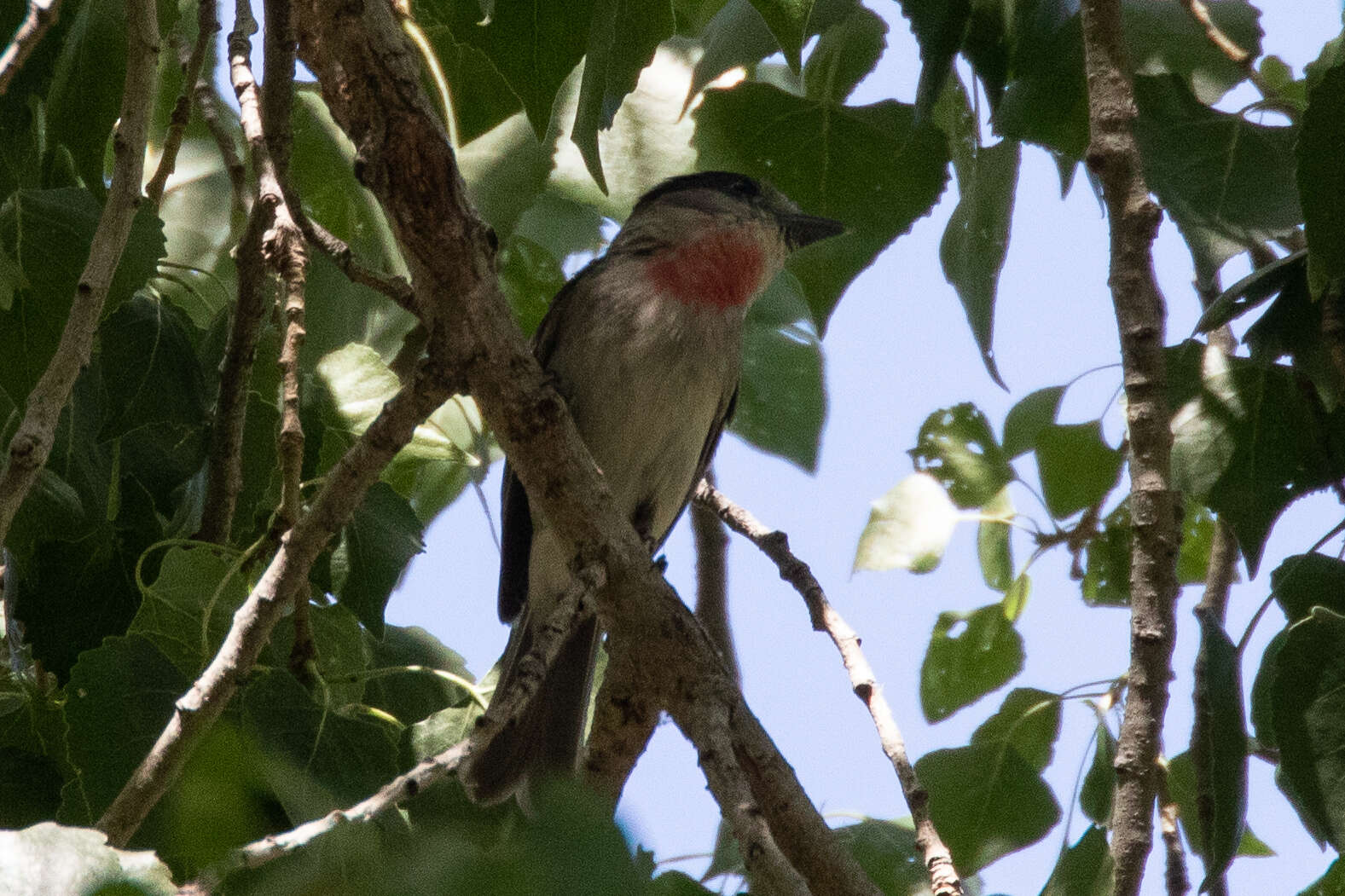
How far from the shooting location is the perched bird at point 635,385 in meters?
4.08

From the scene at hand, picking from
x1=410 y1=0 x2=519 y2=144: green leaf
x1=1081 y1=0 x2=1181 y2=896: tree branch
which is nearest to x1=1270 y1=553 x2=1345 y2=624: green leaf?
x1=1081 y1=0 x2=1181 y2=896: tree branch

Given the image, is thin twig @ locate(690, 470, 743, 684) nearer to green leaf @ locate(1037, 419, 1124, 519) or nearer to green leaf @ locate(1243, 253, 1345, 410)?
green leaf @ locate(1037, 419, 1124, 519)

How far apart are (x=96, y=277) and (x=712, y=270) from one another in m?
2.51

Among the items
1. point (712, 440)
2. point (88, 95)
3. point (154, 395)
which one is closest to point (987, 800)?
point (712, 440)

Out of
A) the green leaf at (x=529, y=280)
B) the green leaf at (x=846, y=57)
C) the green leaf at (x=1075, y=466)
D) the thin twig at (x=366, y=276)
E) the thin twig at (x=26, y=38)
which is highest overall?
the green leaf at (x=529, y=280)

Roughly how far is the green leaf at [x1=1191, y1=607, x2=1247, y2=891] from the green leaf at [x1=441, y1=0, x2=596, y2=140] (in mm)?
1425

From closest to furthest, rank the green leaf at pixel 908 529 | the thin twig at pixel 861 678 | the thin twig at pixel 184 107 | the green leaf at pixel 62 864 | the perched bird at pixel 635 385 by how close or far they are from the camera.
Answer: the green leaf at pixel 62 864 → the thin twig at pixel 861 678 → the thin twig at pixel 184 107 → the green leaf at pixel 908 529 → the perched bird at pixel 635 385

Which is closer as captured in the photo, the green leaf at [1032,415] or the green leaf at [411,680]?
the green leaf at [411,680]

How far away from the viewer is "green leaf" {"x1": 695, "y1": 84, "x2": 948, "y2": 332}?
10.3ft

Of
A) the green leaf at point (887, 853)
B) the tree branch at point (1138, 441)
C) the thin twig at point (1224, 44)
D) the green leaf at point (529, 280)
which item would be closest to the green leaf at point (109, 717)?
the green leaf at point (887, 853)

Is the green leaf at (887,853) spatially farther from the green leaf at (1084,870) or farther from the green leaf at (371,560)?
the green leaf at (371,560)

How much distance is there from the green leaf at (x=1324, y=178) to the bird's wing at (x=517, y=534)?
7.94 ft

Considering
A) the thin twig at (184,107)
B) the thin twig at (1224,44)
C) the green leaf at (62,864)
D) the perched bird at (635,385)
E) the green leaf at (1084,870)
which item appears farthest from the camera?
the perched bird at (635,385)

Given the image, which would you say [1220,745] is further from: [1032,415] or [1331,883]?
[1032,415]
